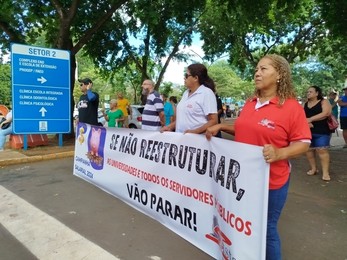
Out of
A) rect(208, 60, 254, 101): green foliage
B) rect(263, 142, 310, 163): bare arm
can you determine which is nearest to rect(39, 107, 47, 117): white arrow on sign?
Result: rect(263, 142, 310, 163): bare arm

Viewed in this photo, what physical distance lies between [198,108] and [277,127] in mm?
1643

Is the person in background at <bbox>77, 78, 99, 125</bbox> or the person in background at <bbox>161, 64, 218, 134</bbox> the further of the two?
the person in background at <bbox>77, 78, 99, 125</bbox>

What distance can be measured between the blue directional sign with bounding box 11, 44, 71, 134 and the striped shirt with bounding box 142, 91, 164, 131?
4.71 metres

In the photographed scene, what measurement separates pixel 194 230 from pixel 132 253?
0.64 meters

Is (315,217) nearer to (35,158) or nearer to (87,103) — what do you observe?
(87,103)

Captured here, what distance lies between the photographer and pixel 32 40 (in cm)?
1494

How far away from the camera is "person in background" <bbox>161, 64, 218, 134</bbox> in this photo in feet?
13.2

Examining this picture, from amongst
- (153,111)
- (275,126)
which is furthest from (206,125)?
(153,111)

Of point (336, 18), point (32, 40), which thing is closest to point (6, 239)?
point (336, 18)

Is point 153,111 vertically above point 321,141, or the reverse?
point 153,111

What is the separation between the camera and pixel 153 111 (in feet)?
19.4

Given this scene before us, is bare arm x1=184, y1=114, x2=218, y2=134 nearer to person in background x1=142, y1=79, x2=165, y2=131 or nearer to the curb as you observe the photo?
person in background x1=142, y1=79, x2=165, y2=131

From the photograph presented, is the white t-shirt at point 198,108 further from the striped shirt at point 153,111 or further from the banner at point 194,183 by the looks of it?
the striped shirt at point 153,111

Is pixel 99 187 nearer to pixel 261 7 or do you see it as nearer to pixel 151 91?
pixel 151 91
